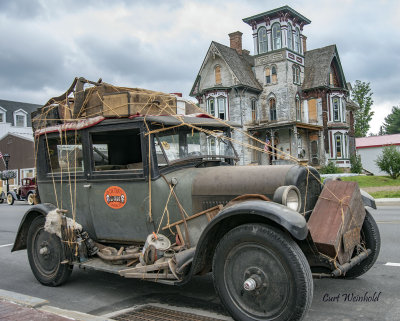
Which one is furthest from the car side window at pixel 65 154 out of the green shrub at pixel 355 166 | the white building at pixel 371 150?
the white building at pixel 371 150

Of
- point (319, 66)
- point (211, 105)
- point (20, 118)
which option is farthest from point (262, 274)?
point (20, 118)

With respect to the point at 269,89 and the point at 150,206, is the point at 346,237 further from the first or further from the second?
the point at 269,89

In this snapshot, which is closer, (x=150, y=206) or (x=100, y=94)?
(x=150, y=206)

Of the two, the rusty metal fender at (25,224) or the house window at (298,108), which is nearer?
the rusty metal fender at (25,224)

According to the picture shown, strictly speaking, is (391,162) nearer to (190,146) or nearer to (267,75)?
(267,75)

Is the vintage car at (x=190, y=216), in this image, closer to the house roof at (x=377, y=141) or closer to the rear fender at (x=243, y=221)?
the rear fender at (x=243, y=221)

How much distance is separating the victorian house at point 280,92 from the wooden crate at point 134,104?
26066 millimetres

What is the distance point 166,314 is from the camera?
169 inches

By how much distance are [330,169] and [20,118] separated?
116ft

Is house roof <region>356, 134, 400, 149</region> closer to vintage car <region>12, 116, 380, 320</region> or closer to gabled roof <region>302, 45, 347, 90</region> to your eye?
gabled roof <region>302, 45, 347, 90</region>

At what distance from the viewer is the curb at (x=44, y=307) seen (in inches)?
155

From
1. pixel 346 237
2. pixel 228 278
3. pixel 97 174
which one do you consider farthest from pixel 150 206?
pixel 346 237

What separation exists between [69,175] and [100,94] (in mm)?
1195

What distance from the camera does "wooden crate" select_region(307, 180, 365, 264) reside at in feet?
12.7
